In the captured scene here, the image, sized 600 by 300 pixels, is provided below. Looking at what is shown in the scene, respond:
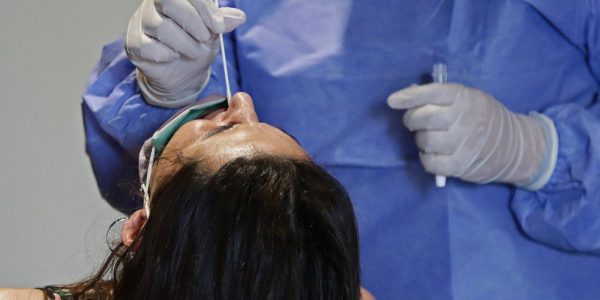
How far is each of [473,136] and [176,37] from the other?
361 millimetres

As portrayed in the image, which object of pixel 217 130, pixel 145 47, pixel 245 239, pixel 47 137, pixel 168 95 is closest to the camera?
pixel 245 239

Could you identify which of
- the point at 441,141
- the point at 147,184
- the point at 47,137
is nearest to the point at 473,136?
the point at 441,141

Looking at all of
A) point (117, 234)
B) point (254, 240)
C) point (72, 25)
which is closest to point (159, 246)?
point (254, 240)

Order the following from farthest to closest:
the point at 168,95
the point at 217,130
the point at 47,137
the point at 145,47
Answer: the point at 47,137
the point at 168,95
the point at 145,47
the point at 217,130

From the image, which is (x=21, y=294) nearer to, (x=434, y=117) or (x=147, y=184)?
(x=147, y=184)

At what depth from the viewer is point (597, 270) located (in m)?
1.11

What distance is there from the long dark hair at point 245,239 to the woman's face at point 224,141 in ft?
0.07

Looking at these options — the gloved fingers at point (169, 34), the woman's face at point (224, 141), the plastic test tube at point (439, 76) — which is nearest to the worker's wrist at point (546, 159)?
the plastic test tube at point (439, 76)

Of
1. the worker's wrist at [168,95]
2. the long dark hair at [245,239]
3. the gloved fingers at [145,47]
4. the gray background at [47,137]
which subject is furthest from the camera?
the gray background at [47,137]

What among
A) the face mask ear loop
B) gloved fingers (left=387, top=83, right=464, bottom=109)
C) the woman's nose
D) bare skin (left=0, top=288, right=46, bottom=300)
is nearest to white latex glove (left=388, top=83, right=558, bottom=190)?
gloved fingers (left=387, top=83, right=464, bottom=109)

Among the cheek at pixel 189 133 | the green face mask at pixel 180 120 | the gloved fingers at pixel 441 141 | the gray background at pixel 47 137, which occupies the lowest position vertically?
the gray background at pixel 47 137

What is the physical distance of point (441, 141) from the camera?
1.05 m

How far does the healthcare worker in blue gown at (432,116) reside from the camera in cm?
105

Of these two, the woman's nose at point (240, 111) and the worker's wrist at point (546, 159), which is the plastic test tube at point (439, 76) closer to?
A: the worker's wrist at point (546, 159)
